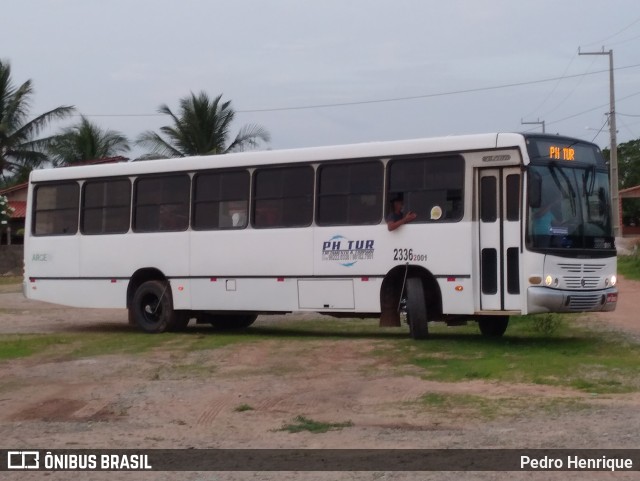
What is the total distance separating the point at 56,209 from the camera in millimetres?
19578

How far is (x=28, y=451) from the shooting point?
8273 mm

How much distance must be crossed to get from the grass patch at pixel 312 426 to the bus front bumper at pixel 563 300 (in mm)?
5390

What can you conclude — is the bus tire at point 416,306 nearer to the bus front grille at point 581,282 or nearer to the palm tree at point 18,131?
the bus front grille at point 581,282

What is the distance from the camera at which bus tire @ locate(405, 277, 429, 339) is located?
15.2 meters

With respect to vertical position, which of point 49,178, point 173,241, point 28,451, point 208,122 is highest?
point 208,122

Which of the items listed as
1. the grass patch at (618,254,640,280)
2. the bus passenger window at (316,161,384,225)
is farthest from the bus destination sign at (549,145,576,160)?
the grass patch at (618,254,640,280)

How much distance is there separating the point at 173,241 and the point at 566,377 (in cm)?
831

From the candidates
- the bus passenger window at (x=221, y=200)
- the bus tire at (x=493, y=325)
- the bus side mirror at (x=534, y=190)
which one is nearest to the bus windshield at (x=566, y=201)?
the bus side mirror at (x=534, y=190)

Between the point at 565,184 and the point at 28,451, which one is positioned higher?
the point at 565,184

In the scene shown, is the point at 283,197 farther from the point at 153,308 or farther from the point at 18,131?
the point at 18,131

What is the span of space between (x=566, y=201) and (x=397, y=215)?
8.20 ft

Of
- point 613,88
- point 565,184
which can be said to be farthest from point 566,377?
point 613,88

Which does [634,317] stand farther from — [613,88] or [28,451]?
[613,88]

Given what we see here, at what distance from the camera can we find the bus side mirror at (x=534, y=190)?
14336 millimetres
